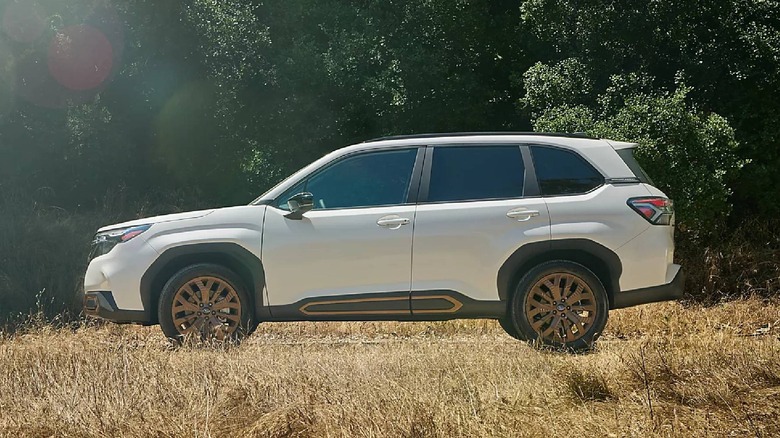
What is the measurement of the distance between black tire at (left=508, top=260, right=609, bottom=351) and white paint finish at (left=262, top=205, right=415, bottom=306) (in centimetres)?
102

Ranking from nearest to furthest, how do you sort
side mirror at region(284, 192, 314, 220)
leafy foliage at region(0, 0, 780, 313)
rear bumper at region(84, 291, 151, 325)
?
side mirror at region(284, 192, 314, 220), rear bumper at region(84, 291, 151, 325), leafy foliage at region(0, 0, 780, 313)

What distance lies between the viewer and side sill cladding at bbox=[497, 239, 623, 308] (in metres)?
8.38

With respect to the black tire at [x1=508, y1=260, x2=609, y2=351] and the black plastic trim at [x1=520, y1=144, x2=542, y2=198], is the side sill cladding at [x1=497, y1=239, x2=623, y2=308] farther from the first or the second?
the black plastic trim at [x1=520, y1=144, x2=542, y2=198]

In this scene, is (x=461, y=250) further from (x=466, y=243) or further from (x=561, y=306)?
(x=561, y=306)

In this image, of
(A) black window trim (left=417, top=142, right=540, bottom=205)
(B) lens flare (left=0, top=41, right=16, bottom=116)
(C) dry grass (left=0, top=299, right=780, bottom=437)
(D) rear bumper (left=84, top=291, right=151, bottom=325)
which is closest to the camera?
(C) dry grass (left=0, top=299, right=780, bottom=437)

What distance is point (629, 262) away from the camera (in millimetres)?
8398

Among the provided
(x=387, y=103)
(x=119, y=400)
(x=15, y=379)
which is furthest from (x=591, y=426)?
(x=387, y=103)

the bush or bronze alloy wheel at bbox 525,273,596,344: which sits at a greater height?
the bush

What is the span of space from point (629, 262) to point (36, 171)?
14569mm

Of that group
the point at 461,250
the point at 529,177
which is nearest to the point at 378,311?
the point at 461,250

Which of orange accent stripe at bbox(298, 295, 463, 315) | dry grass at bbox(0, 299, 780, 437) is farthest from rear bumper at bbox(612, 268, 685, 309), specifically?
orange accent stripe at bbox(298, 295, 463, 315)

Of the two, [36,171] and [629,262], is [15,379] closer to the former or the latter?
[629,262]

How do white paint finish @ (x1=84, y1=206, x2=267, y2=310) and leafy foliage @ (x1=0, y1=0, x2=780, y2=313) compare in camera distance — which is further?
leafy foliage @ (x1=0, y1=0, x2=780, y2=313)

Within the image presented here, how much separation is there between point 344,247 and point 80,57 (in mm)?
12455
